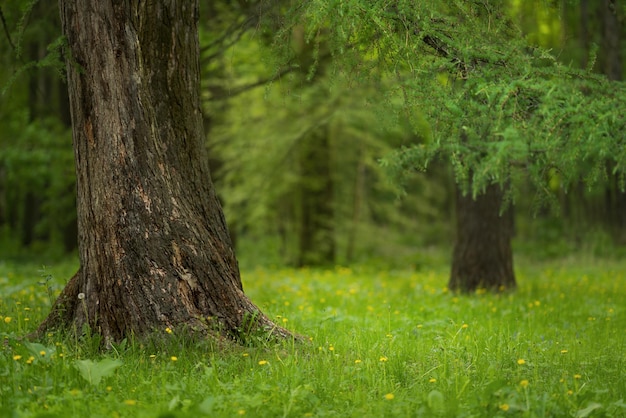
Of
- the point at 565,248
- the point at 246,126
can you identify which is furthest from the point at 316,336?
the point at 565,248

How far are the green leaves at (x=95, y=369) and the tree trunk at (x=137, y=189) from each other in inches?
32.5

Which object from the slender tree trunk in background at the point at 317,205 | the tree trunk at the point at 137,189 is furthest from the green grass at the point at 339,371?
the slender tree trunk in background at the point at 317,205

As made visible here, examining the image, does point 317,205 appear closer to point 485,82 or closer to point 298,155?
point 298,155

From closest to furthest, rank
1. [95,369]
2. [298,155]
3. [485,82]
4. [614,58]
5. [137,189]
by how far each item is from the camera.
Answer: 1. [95,369]
2. [485,82]
3. [137,189]
4. [298,155]
5. [614,58]

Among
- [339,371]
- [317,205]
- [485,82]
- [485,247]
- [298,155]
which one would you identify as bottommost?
[339,371]

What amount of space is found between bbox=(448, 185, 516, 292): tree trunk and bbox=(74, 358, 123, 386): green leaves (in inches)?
274

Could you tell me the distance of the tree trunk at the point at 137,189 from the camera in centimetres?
526

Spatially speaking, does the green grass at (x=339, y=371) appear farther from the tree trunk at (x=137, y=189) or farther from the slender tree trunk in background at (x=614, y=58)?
the slender tree trunk in background at (x=614, y=58)

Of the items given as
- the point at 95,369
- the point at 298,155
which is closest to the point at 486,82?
the point at 95,369

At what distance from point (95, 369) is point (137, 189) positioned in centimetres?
157

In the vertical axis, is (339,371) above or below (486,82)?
below

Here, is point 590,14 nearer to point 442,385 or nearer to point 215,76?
point 215,76

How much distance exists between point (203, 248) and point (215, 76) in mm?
11757

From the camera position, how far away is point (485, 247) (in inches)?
409
